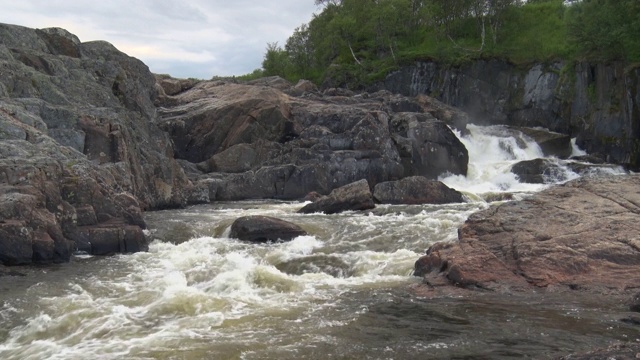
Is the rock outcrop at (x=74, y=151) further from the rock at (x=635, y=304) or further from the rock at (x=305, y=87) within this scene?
the rock at (x=305, y=87)

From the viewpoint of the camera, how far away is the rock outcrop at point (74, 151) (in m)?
18.7

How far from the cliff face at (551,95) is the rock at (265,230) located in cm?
2948

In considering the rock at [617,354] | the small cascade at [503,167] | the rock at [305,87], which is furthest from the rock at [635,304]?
the rock at [305,87]

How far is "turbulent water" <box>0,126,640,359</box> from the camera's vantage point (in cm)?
1098

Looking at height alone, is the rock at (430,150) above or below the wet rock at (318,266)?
above

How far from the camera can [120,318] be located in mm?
13219

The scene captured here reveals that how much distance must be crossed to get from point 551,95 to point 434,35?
2343 centimetres

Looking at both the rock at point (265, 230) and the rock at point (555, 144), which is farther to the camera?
the rock at point (555, 144)

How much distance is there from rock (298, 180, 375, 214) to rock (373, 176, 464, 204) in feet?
8.24

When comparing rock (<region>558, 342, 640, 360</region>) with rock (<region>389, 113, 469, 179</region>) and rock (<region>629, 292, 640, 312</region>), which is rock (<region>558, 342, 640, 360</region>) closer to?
rock (<region>629, 292, 640, 312</region>)

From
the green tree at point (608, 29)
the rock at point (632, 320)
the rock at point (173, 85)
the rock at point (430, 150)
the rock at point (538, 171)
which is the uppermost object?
the green tree at point (608, 29)

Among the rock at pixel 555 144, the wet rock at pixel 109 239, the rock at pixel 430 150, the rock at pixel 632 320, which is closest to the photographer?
the rock at pixel 632 320

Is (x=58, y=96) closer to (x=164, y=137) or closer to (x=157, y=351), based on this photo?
(x=164, y=137)

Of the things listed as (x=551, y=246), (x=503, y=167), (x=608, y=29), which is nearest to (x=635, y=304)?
(x=551, y=246)
